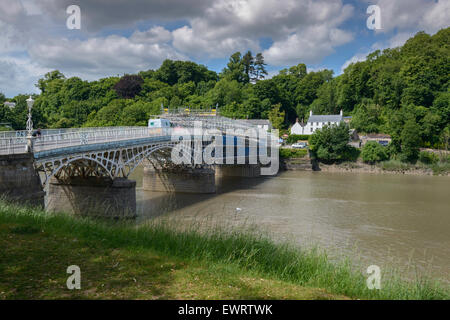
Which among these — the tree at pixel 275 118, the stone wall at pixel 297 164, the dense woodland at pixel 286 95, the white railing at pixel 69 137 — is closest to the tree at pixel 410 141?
the dense woodland at pixel 286 95

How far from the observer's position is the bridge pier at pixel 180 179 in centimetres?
3653

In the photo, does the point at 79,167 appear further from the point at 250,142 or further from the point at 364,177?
the point at 364,177

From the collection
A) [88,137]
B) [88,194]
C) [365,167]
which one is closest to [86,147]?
[88,137]

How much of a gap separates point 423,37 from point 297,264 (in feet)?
312

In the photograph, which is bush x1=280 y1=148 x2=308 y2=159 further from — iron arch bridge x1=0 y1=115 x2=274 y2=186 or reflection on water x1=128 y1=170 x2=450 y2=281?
iron arch bridge x1=0 y1=115 x2=274 y2=186

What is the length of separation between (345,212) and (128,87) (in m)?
80.3

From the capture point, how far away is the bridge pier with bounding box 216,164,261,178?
170 feet

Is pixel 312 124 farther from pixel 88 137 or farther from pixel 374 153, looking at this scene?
pixel 88 137

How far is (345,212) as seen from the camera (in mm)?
28078

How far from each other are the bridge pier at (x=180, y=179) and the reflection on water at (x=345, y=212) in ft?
4.88

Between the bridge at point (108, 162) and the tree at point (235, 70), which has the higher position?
the tree at point (235, 70)

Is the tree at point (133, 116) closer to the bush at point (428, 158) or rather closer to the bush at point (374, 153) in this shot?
the bush at point (374, 153)

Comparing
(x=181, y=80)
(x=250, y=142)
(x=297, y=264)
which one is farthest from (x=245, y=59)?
(x=297, y=264)

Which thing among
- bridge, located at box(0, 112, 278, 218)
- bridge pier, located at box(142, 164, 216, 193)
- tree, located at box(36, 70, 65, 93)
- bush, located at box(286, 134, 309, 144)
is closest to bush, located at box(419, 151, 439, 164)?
bush, located at box(286, 134, 309, 144)
